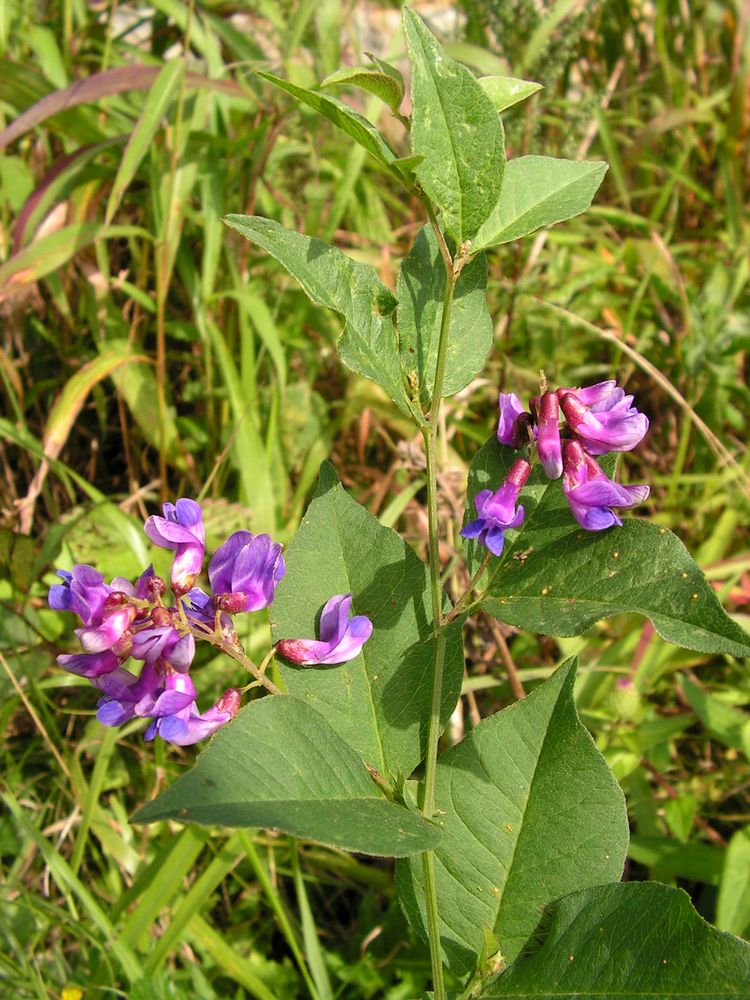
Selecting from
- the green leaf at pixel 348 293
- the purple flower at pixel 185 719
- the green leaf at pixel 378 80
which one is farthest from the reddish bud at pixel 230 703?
the green leaf at pixel 378 80

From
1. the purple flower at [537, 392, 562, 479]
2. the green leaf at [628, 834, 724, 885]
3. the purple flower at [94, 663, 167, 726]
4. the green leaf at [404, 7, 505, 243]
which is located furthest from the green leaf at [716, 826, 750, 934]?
the green leaf at [404, 7, 505, 243]

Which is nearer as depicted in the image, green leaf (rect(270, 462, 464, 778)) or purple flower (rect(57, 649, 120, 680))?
purple flower (rect(57, 649, 120, 680))

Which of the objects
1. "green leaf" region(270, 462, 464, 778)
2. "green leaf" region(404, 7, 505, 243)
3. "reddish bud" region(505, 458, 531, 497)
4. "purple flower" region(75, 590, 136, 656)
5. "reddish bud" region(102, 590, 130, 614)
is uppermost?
"green leaf" region(404, 7, 505, 243)

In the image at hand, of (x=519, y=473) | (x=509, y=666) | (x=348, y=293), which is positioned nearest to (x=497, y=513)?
(x=519, y=473)

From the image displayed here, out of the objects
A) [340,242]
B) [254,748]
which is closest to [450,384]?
[254,748]

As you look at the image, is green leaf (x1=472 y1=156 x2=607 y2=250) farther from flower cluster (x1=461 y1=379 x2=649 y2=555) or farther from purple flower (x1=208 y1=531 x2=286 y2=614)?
purple flower (x1=208 y1=531 x2=286 y2=614)

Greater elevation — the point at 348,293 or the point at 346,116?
the point at 346,116

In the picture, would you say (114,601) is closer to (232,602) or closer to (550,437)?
(232,602)
